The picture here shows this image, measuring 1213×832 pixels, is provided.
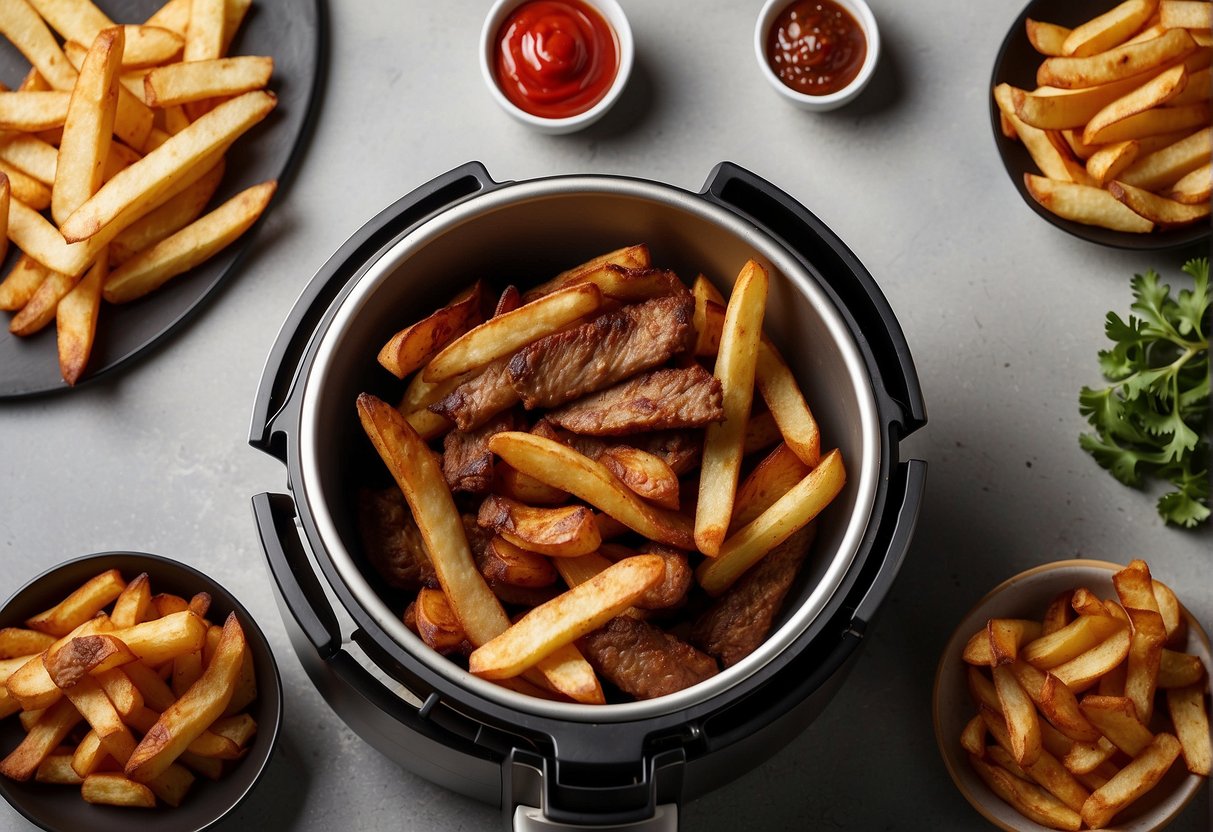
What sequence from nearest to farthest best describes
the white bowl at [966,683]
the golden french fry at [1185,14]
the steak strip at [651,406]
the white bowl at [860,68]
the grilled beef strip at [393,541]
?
the steak strip at [651,406] < the grilled beef strip at [393,541] < the white bowl at [966,683] < the golden french fry at [1185,14] < the white bowl at [860,68]

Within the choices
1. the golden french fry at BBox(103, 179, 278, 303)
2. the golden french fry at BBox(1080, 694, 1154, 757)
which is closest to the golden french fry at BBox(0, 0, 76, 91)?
the golden french fry at BBox(103, 179, 278, 303)

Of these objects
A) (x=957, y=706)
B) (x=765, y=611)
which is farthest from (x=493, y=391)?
(x=957, y=706)

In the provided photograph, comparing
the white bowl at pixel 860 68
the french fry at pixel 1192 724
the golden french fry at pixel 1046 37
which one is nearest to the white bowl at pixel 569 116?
the white bowl at pixel 860 68

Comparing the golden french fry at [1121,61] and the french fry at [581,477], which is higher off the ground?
the golden french fry at [1121,61]

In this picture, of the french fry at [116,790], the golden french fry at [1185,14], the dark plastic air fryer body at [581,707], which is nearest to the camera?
the dark plastic air fryer body at [581,707]

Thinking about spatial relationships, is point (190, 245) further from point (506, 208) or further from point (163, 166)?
point (506, 208)

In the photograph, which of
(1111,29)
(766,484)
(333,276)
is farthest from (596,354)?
(1111,29)

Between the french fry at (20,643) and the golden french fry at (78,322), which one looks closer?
the french fry at (20,643)

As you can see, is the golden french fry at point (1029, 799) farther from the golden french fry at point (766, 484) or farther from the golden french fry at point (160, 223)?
the golden french fry at point (160, 223)
